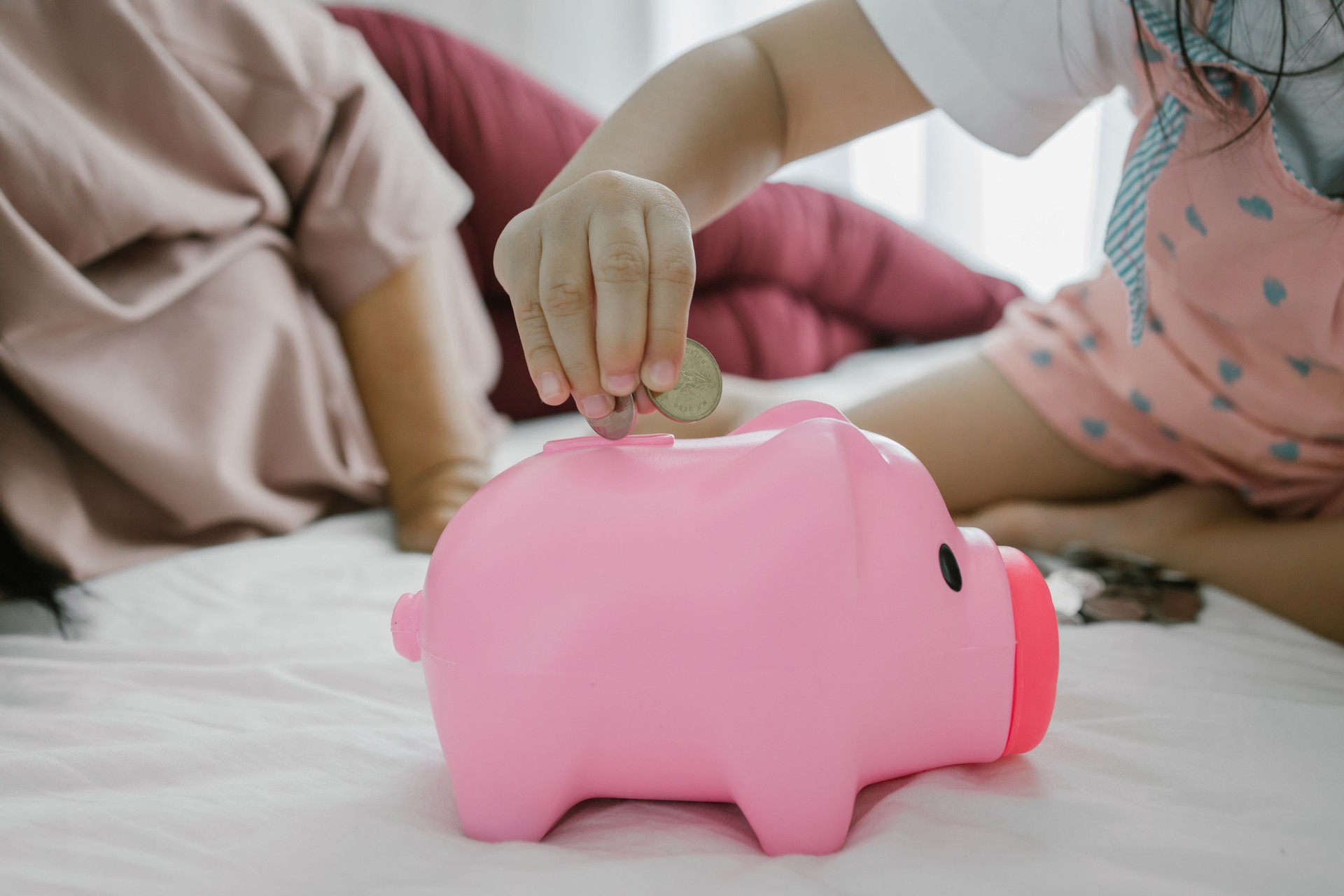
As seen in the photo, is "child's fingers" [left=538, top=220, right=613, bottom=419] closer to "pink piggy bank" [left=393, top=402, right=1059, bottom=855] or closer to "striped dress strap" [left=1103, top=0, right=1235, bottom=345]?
"pink piggy bank" [left=393, top=402, right=1059, bottom=855]

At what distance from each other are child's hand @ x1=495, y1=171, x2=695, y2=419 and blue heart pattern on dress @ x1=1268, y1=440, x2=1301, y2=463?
548mm

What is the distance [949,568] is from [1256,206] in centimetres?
37

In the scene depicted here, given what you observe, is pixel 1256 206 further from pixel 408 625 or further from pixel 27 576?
pixel 27 576

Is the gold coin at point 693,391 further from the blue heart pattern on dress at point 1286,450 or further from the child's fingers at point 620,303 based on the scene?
the blue heart pattern on dress at point 1286,450

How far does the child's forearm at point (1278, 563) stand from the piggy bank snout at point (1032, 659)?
348mm

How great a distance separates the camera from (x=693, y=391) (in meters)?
0.44

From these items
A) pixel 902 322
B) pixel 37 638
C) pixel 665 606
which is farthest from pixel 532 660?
pixel 902 322

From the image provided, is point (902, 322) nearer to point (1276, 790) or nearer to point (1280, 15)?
point (1280, 15)

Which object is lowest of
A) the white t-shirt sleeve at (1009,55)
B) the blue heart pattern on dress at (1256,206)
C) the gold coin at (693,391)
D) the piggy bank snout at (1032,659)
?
the piggy bank snout at (1032,659)

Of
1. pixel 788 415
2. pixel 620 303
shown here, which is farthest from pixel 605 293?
pixel 788 415

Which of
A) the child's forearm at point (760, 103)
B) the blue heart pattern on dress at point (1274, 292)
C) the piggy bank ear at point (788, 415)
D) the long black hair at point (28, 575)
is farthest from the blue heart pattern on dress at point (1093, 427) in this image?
the long black hair at point (28, 575)

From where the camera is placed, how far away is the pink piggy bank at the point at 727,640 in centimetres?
37

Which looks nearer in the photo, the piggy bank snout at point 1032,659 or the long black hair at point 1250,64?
the piggy bank snout at point 1032,659

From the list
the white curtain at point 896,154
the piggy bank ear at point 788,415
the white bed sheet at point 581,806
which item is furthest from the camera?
the white curtain at point 896,154
